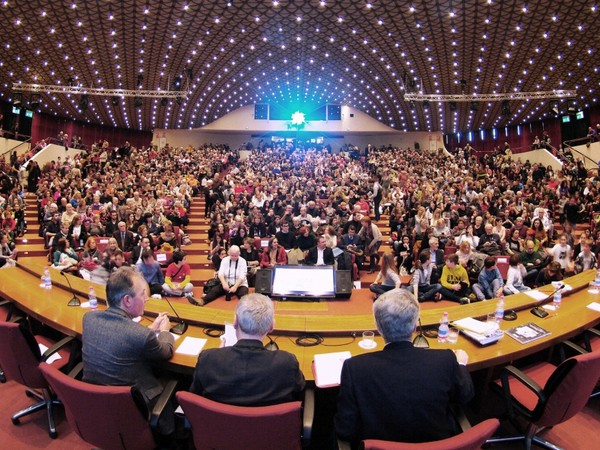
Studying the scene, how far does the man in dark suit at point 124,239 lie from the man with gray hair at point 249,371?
7086mm

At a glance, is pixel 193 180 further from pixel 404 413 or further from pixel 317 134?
pixel 317 134

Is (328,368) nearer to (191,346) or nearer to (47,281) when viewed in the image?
(191,346)

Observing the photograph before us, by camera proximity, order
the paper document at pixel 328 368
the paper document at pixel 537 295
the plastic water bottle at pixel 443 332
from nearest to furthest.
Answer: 1. the paper document at pixel 328 368
2. the plastic water bottle at pixel 443 332
3. the paper document at pixel 537 295

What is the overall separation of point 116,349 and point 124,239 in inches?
264

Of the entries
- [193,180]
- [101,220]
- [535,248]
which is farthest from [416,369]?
[193,180]

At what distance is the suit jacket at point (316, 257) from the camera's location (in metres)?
7.38

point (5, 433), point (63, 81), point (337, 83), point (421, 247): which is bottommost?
point (5, 433)

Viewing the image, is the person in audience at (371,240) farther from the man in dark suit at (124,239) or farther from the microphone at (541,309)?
the man in dark suit at (124,239)

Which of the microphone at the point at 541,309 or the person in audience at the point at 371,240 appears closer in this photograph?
the microphone at the point at 541,309

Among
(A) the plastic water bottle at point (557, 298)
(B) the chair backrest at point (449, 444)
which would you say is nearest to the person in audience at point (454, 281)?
(A) the plastic water bottle at point (557, 298)

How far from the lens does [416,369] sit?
1.93 m

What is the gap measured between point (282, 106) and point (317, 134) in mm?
3583

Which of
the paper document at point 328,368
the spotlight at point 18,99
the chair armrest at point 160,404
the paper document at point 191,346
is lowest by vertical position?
the chair armrest at point 160,404

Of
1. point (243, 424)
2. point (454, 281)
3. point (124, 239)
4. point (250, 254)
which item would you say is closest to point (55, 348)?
point (243, 424)
